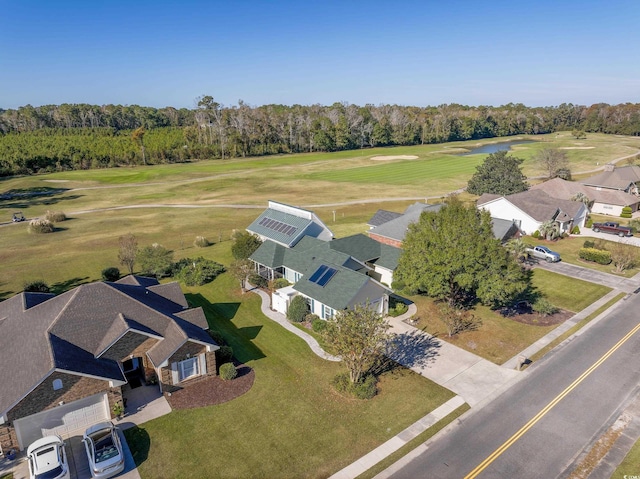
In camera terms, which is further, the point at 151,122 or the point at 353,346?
the point at 151,122

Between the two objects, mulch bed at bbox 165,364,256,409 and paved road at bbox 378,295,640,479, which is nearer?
paved road at bbox 378,295,640,479

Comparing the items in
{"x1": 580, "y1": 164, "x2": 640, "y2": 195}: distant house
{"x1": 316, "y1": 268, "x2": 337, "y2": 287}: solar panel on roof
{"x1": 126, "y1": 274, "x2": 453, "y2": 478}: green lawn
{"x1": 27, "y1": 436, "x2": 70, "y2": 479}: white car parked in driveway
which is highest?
{"x1": 580, "y1": 164, "x2": 640, "y2": 195}: distant house

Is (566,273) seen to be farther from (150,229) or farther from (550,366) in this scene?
(150,229)

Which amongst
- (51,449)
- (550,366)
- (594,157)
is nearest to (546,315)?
(550,366)

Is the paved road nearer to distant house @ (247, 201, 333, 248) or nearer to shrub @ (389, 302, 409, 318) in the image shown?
shrub @ (389, 302, 409, 318)

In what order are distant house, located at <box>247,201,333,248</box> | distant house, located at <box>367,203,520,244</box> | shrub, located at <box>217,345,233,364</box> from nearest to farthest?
shrub, located at <box>217,345,233,364</box>
distant house, located at <box>247,201,333,248</box>
distant house, located at <box>367,203,520,244</box>

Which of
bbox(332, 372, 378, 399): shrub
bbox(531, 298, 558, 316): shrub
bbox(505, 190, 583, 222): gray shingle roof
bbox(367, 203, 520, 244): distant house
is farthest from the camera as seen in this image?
bbox(505, 190, 583, 222): gray shingle roof

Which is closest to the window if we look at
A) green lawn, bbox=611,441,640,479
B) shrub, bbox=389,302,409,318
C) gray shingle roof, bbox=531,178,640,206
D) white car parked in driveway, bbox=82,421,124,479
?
white car parked in driveway, bbox=82,421,124,479
